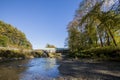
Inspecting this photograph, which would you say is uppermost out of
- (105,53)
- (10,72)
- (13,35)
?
(13,35)

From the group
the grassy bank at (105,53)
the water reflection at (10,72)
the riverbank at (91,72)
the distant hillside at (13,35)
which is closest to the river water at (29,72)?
the water reflection at (10,72)

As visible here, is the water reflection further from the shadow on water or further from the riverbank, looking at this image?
the riverbank

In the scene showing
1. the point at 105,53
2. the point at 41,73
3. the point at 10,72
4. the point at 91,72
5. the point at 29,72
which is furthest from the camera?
the point at 105,53

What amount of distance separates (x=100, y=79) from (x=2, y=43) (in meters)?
63.8

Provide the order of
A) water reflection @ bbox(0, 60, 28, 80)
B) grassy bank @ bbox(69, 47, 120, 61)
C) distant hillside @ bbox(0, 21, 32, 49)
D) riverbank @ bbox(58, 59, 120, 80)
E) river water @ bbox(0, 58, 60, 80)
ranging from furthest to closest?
distant hillside @ bbox(0, 21, 32, 49)
grassy bank @ bbox(69, 47, 120, 61)
water reflection @ bbox(0, 60, 28, 80)
river water @ bbox(0, 58, 60, 80)
riverbank @ bbox(58, 59, 120, 80)

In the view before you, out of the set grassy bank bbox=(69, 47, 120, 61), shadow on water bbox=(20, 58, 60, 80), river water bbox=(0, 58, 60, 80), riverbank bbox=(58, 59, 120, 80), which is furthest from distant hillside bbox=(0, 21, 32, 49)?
riverbank bbox=(58, 59, 120, 80)

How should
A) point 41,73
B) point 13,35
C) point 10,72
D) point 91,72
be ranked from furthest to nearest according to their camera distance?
point 13,35 → point 10,72 → point 41,73 → point 91,72

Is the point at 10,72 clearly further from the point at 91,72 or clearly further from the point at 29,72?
the point at 91,72

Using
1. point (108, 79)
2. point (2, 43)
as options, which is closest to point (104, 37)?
point (108, 79)

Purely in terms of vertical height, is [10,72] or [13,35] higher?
[13,35]

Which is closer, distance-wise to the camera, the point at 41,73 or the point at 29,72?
the point at 41,73

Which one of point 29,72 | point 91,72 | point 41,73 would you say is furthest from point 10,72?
point 91,72

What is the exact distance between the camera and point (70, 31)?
52031mm

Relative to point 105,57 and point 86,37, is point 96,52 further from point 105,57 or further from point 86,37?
point 86,37
